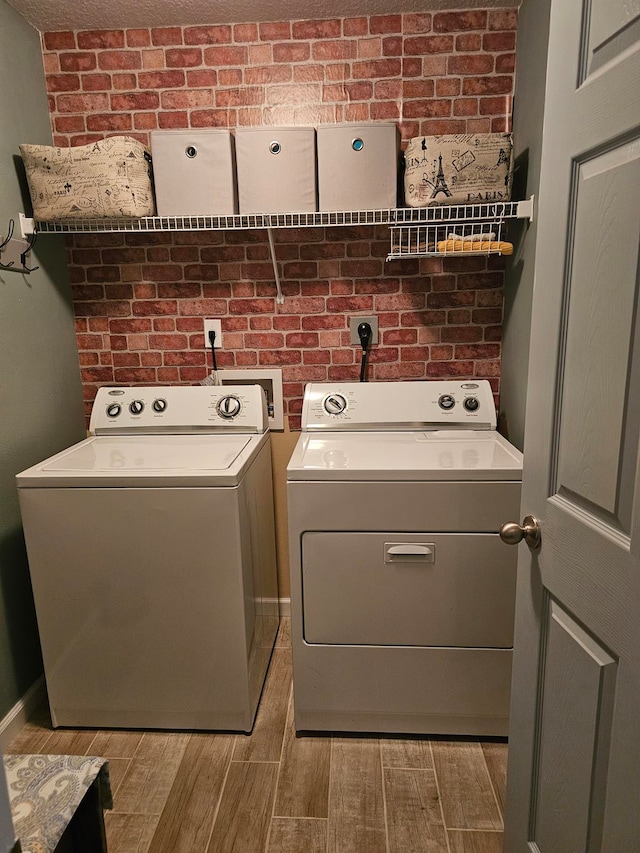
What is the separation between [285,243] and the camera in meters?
2.21

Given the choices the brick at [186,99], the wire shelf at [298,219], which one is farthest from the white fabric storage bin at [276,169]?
A: the brick at [186,99]

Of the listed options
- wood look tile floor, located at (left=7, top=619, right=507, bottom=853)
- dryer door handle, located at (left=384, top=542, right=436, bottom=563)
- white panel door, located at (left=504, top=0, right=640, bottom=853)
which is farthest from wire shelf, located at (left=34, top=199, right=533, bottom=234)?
wood look tile floor, located at (left=7, top=619, right=507, bottom=853)

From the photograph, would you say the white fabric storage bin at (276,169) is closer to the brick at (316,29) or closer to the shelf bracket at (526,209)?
the brick at (316,29)

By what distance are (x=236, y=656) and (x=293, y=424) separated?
979 mm

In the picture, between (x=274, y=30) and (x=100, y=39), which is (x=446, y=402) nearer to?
(x=274, y=30)

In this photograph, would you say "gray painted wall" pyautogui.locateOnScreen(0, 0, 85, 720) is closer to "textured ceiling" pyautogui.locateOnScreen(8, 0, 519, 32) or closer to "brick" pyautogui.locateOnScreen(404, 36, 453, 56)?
"textured ceiling" pyautogui.locateOnScreen(8, 0, 519, 32)

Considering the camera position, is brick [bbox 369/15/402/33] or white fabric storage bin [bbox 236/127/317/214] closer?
white fabric storage bin [bbox 236/127/317/214]

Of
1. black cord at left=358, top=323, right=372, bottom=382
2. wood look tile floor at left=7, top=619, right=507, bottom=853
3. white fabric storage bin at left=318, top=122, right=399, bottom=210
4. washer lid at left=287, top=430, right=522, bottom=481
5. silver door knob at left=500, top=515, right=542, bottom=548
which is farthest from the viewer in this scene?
black cord at left=358, top=323, right=372, bottom=382

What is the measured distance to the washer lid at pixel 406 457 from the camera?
62.3 inches

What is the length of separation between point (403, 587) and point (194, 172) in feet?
5.15

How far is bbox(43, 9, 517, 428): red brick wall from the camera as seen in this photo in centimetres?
204

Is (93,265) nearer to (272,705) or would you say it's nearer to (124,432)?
(124,432)

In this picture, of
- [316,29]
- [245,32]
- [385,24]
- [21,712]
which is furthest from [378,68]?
[21,712]

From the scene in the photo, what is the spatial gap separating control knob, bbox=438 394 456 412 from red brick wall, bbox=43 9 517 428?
20 centimetres
